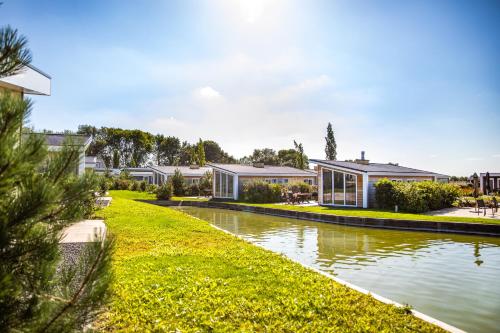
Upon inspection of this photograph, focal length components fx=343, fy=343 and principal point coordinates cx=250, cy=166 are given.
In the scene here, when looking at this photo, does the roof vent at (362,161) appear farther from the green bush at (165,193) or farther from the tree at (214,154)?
the tree at (214,154)

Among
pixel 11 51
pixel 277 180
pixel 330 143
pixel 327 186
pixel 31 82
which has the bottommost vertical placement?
pixel 327 186

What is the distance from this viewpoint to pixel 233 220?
21297mm

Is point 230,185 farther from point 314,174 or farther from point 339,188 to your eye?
point 339,188

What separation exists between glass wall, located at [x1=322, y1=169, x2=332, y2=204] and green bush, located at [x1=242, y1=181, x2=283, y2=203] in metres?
5.02

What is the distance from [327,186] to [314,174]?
11764 millimetres

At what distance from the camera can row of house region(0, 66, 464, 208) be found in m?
6.73

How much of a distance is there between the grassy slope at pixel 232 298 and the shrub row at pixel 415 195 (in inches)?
617

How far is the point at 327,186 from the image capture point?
91.4 ft

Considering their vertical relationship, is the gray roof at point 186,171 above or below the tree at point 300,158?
below

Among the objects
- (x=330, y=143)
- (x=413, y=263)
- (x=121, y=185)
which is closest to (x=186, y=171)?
(x=121, y=185)

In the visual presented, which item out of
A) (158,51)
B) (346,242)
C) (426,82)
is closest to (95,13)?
(158,51)

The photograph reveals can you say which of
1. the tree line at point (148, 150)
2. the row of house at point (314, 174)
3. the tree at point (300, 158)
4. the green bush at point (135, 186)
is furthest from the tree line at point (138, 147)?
the row of house at point (314, 174)

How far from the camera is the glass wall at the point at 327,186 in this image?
27.5m

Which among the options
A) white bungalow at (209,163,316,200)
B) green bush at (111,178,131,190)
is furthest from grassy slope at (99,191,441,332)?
green bush at (111,178,131,190)
